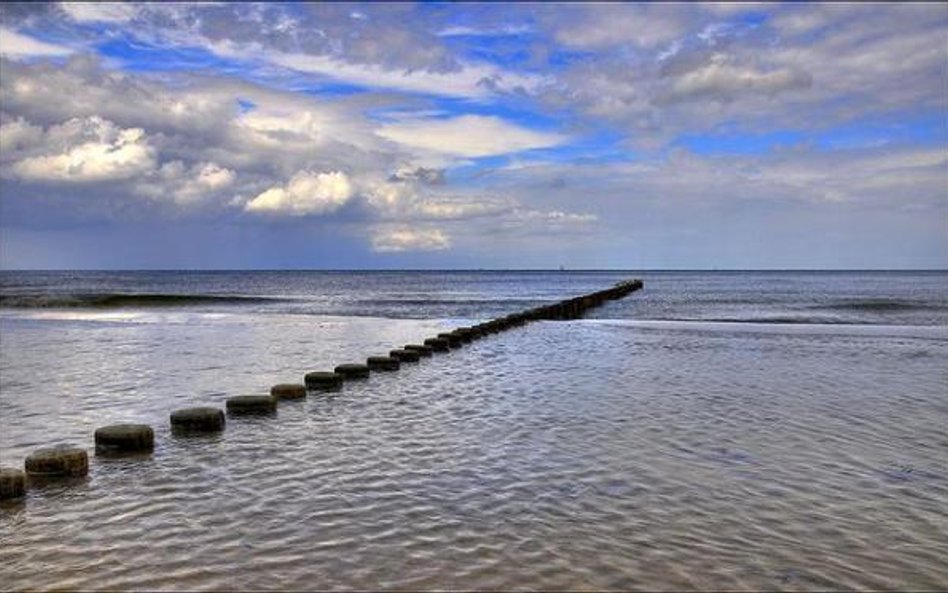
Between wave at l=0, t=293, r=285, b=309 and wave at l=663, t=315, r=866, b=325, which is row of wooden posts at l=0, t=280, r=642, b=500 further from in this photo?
wave at l=0, t=293, r=285, b=309

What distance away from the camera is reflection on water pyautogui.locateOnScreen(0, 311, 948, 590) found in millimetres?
5711

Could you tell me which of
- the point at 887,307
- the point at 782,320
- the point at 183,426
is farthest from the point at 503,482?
the point at 887,307

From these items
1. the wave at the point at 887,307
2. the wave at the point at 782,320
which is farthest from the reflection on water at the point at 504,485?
the wave at the point at 887,307

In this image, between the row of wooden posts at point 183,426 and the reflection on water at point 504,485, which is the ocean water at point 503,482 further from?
the row of wooden posts at point 183,426

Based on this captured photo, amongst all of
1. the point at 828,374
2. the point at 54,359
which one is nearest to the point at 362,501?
the point at 828,374

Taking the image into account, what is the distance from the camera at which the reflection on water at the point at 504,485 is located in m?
5.71

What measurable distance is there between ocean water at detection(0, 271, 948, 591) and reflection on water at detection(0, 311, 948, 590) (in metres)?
0.03

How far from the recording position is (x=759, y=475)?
8336 mm

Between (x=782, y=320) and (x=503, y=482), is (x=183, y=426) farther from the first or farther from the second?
(x=782, y=320)

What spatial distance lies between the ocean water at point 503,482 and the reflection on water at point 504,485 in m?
0.03

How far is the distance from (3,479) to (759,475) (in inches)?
290

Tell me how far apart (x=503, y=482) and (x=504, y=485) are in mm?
117

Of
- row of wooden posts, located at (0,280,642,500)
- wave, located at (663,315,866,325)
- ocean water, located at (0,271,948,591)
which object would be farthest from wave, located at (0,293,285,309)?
row of wooden posts, located at (0,280,642,500)

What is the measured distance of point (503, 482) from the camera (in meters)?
8.06
